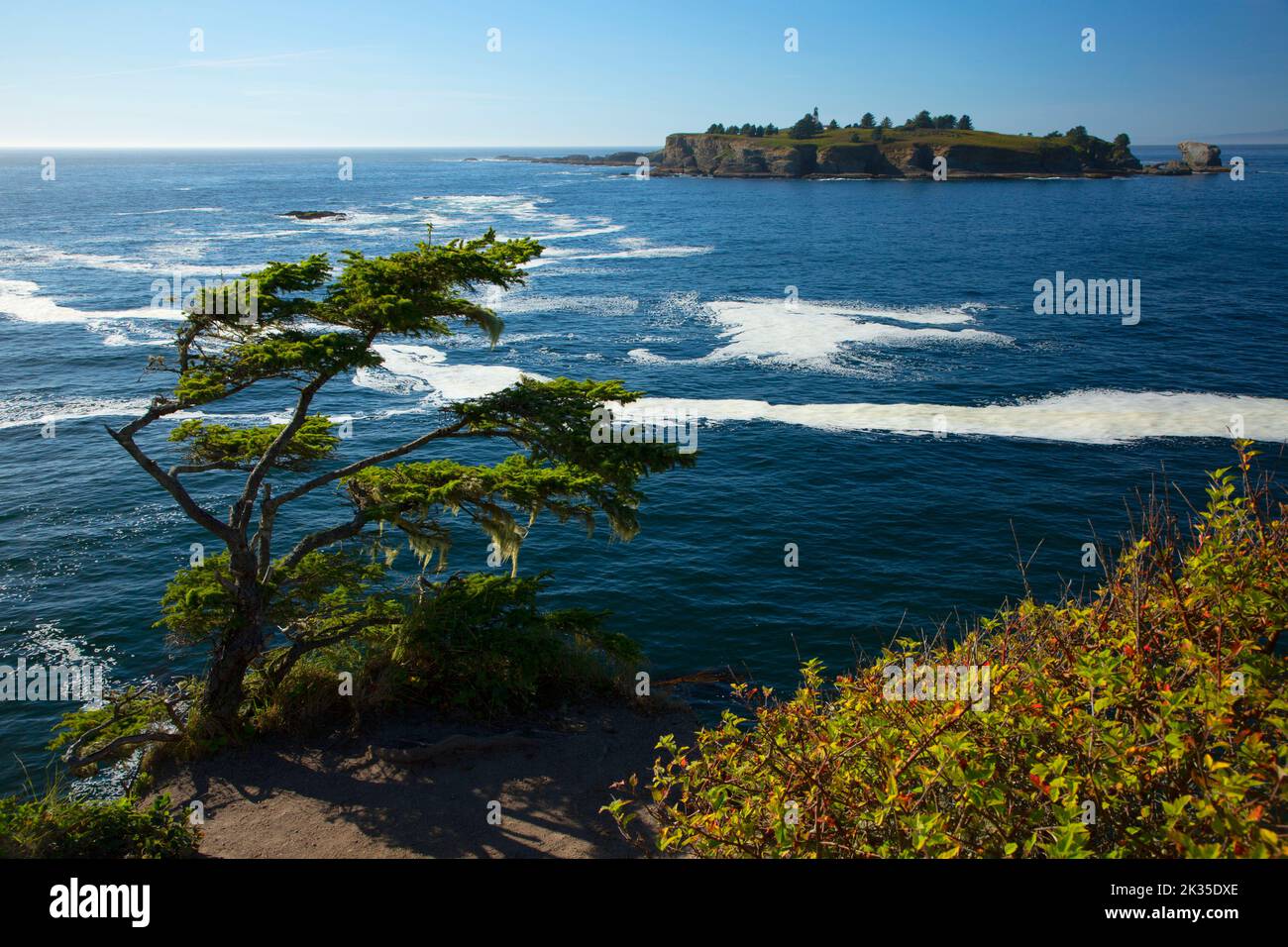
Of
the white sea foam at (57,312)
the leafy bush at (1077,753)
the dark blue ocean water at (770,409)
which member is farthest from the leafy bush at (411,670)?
the white sea foam at (57,312)

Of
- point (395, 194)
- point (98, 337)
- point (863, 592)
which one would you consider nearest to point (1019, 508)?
point (863, 592)

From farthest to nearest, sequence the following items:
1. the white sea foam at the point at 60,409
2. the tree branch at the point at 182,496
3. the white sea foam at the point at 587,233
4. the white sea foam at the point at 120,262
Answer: the white sea foam at the point at 587,233
the white sea foam at the point at 120,262
the white sea foam at the point at 60,409
the tree branch at the point at 182,496

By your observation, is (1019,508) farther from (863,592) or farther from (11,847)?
(11,847)

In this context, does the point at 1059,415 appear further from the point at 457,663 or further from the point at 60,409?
the point at 60,409

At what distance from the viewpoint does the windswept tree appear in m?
15.4

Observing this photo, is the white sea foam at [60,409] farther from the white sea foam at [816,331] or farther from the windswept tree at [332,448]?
the white sea foam at [816,331]

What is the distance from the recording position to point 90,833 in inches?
463

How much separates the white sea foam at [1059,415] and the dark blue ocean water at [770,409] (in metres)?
0.23

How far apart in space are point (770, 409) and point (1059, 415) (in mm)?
14454

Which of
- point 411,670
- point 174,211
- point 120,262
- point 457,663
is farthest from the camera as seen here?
point 174,211

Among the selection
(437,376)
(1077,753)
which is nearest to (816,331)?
(437,376)

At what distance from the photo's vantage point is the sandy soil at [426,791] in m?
13.9

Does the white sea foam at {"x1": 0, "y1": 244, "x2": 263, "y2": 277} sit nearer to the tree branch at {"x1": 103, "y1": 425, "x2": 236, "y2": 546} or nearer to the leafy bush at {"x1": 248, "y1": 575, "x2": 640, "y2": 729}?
the tree branch at {"x1": 103, "y1": 425, "x2": 236, "y2": 546}
